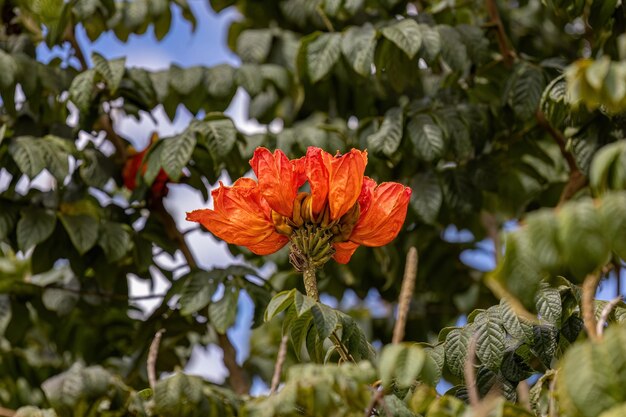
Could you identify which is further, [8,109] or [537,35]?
[537,35]

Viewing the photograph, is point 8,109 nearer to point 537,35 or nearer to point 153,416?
point 153,416

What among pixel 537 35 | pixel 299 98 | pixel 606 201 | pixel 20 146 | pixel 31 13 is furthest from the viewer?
pixel 537 35

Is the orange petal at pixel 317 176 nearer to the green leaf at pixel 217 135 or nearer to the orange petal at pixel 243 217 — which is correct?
the orange petal at pixel 243 217

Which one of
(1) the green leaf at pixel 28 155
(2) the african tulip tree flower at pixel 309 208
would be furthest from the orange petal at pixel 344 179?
(1) the green leaf at pixel 28 155

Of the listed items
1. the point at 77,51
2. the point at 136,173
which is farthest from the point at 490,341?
the point at 77,51

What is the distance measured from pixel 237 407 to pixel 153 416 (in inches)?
6.7

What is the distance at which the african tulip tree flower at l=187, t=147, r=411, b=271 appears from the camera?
2.18 metres

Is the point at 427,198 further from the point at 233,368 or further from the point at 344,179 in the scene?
the point at 344,179

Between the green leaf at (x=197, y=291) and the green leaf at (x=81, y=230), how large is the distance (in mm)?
315

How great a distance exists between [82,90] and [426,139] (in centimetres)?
105

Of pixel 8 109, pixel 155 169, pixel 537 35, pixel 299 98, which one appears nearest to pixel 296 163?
pixel 155 169

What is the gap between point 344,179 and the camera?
2.18 metres

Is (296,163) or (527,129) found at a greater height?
(296,163)

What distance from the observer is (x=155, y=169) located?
3.22 m
